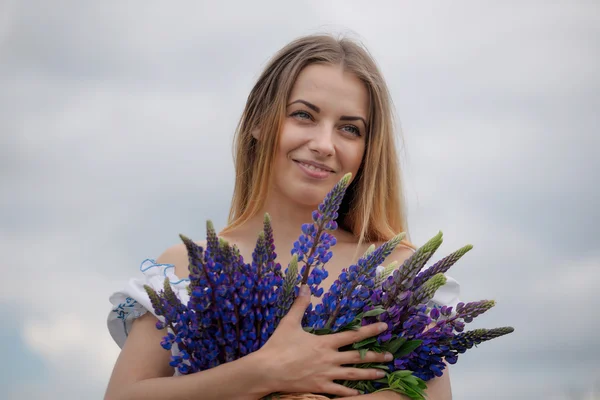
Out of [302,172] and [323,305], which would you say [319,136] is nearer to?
[302,172]

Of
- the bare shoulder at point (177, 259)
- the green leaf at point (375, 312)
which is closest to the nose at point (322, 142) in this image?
the bare shoulder at point (177, 259)

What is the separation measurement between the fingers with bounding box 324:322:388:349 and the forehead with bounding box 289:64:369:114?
1369mm

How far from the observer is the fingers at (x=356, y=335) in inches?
105

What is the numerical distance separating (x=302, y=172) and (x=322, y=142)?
0.66 feet

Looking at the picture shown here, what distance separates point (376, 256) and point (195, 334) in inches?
28.5

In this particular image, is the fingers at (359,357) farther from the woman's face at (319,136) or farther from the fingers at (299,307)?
the woman's face at (319,136)

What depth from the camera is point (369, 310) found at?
2666 millimetres

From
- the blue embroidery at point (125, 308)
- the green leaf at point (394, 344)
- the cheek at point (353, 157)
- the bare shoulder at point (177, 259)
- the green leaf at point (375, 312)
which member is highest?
the cheek at point (353, 157)

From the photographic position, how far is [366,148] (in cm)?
387

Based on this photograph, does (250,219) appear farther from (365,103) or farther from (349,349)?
(349,349)

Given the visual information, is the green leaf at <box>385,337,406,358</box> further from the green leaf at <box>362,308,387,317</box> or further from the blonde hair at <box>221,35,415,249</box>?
the blonde hair at <box>221,35,415,249</box>

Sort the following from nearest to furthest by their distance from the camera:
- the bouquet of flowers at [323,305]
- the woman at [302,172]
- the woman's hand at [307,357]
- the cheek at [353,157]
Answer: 1. the bouquet of flowers at [323,305]
2. the woman's hand at [307,357]
3. the woman at [302,172]
4. the cheek at [353,157]

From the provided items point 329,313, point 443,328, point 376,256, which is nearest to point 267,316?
point 329,313

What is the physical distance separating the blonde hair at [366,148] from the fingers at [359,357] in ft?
3.58
